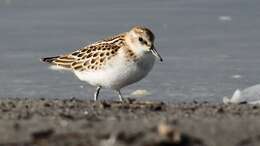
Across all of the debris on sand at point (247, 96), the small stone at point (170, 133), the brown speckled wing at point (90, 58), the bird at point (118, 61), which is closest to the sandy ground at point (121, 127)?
the small stone at point (170, 133)

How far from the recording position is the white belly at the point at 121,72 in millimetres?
8203

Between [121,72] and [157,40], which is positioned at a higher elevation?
[157,40]

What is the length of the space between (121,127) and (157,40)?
19.0 feet

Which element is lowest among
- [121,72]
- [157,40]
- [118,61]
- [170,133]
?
[170,133]

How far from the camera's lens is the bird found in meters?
8.24

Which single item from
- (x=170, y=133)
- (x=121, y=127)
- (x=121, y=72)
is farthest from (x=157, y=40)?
(x=170, y=133)

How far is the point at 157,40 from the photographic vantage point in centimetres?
1111

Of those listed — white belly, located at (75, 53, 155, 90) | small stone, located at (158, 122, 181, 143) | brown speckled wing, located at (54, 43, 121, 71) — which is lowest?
small stone, located at (158, 122, 181, 143)

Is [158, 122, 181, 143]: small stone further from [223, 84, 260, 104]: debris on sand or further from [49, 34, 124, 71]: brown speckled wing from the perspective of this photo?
[49, 34, 124, 71]: brown speckled wing

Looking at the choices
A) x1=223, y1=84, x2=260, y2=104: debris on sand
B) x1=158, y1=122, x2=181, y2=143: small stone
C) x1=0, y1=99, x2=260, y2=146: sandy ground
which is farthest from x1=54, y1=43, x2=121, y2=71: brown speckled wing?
x1=158, y1=122, x2=181, y2=143: small stone

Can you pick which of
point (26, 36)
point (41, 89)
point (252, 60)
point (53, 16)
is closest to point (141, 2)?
point (53, 16)

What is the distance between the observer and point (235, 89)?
902cm

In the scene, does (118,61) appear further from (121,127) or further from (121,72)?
(121,127)

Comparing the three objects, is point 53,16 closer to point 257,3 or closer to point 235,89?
point 257,3
